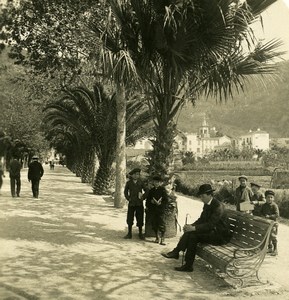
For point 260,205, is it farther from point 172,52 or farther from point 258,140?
point 258,140

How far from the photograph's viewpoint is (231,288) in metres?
5.68

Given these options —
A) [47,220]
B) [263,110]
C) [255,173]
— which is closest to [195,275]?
[47,220]

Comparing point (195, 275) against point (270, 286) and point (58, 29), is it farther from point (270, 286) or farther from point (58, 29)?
point (58, 29)

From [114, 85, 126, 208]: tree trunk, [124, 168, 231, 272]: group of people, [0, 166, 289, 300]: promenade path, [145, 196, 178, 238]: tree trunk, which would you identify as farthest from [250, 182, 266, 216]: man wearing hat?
[114, 85, 126, 208]: tree trunk

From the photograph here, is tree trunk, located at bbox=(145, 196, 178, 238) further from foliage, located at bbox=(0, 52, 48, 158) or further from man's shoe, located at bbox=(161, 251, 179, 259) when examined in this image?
foliage, located at bbox=(0, 52, 48, 158)

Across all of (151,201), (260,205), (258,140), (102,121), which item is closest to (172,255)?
(151,201)

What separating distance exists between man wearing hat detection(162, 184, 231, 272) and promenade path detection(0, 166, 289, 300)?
271mm

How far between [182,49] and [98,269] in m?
4.38

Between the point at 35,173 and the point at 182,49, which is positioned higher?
the point at 182,49

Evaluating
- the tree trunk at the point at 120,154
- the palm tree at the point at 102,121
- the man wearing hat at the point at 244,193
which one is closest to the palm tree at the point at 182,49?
the man wearing hat at the point at 244,193

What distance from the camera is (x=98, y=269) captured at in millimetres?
6414

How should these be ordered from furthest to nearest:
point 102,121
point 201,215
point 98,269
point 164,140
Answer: point 102,121 → point 164,140 → point 201,215 → point 98,269

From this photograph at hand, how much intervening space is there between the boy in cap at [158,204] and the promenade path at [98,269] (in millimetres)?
307

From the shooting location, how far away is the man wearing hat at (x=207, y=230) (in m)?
6.64
